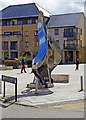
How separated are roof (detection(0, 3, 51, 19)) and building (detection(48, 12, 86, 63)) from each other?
495 cm

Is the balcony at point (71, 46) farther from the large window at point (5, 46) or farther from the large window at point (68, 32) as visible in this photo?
the large window at point (5, 46)

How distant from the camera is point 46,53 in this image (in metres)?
16.8

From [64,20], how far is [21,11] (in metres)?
11.6

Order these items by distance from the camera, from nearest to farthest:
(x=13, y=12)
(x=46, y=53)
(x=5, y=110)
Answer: (x=5, y=110) → (x=46, y=53) → (x=13, y=12)

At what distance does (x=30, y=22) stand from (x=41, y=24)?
183 ft

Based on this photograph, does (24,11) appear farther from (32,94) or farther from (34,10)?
(32,94)

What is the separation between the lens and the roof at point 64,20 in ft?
220

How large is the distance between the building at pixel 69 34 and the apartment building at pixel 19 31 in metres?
4.24

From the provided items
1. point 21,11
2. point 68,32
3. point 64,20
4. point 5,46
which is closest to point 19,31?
point 21,11

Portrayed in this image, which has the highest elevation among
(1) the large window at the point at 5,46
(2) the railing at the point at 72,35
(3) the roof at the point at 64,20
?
(3) the roof at the point at 64,20

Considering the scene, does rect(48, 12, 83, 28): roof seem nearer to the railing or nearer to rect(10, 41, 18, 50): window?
the railing

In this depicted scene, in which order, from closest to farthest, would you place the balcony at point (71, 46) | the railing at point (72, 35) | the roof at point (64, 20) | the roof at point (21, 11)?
the railing at point (72, 35), the balcony at point (71, 46), the roof at point (64, 20), the roof at point (21, 11)

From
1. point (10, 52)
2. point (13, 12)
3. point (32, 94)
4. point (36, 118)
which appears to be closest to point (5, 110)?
point (36, 118)

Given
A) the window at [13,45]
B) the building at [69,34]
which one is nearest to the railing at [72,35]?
the building at [69,34]
